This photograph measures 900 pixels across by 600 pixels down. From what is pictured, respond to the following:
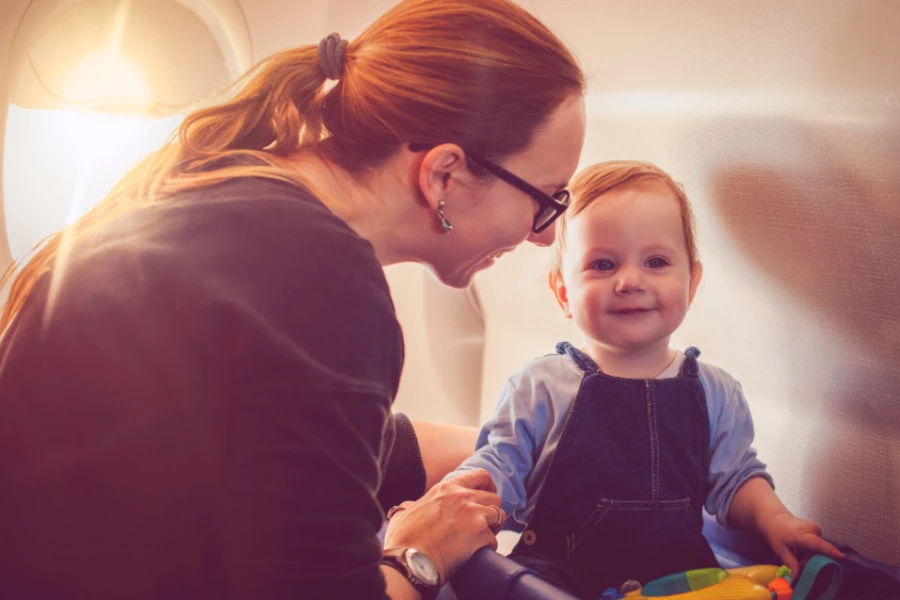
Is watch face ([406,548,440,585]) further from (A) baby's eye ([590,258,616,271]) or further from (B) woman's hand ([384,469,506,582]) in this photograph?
(A) baby's eye ([590,258,616,271])

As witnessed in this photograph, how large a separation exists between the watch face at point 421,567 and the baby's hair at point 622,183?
17.7 inches

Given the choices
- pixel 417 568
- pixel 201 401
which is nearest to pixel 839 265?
pixel 417 568

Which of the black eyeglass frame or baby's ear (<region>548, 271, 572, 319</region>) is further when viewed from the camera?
baby's ear (<region>548, 271, 572, 319</region>)

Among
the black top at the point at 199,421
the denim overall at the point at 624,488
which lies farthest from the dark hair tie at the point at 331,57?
the denim overall at the point at 624,488

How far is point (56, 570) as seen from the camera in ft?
1.90

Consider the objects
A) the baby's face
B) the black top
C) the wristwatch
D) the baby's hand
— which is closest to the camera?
the black top

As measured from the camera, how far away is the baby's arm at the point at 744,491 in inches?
33.6

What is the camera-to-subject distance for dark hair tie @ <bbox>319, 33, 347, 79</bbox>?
2.56 feet

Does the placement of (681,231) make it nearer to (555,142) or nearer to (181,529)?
(555,142)

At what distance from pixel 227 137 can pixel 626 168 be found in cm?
47

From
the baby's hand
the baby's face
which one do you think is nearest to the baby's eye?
the baby's face

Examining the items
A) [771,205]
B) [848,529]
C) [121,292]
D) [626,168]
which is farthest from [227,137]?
[848,529]

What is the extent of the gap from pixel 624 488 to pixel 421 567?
27 centimetres

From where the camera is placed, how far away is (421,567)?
74 centimetres
